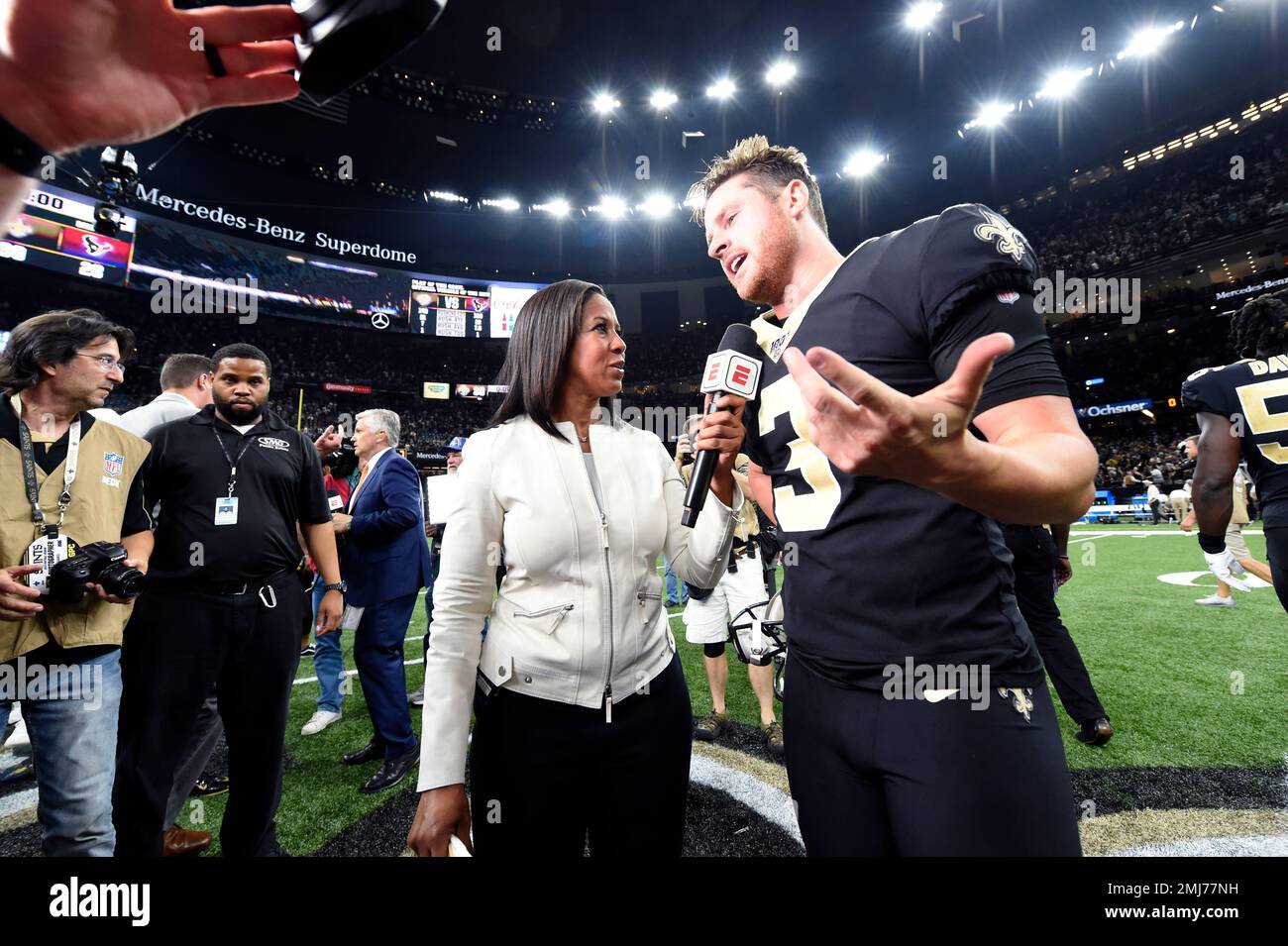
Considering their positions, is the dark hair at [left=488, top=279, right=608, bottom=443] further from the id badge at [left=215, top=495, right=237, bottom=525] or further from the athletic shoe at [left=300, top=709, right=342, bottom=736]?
the athletic shoe at [left=300, top=709, right=342, bottom=736]

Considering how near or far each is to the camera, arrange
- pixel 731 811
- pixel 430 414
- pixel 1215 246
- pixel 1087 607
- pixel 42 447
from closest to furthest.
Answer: pixel 42 447 → pixel 731 811 → pixel 1087 607 → pixel 1215 246 → pixel 430 414

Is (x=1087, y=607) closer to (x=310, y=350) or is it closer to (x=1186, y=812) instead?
(x=1186, y=812)

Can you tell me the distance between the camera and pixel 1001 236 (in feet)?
3.69

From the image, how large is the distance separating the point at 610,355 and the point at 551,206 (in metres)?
30.0

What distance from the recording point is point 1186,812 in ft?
8.46

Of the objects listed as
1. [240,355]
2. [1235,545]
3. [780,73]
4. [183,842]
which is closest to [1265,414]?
[240,355]

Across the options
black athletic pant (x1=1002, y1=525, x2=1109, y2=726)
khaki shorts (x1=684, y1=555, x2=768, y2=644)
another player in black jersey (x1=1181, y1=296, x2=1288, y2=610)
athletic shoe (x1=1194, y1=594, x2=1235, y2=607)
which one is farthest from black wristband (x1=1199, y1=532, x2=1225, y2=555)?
athletic shoe (x1=1194, y1=594, x2=1235, y2=607)

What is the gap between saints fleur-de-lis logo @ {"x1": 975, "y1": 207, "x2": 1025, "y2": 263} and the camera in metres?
1.09

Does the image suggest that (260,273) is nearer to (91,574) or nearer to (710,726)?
(91,574)

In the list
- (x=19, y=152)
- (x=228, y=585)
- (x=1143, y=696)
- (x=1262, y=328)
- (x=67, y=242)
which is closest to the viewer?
(x=19, y=152)

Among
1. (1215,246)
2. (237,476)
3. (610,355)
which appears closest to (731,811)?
(610,355)

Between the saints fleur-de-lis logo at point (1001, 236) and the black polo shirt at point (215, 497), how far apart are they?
3.04m

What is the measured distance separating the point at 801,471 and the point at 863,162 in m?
26.3
